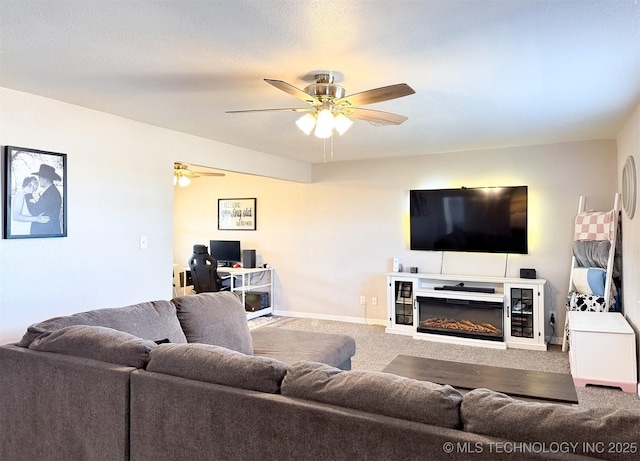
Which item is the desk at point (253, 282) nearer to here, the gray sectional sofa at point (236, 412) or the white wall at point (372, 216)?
the white wall at point (372, 216)

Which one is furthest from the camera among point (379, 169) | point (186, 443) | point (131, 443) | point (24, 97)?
point (379, 169)

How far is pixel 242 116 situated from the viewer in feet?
11.6

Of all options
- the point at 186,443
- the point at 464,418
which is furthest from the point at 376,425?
the point at 186,443

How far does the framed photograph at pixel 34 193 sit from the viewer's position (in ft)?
9.18

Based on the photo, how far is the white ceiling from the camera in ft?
6.00

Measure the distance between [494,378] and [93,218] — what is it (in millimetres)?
3118

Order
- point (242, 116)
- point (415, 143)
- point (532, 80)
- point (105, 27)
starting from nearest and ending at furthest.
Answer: point (105, 27)
point (532, 80)
point (242, 116)
point (415, 143)

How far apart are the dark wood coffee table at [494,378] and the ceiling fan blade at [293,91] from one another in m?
1.81

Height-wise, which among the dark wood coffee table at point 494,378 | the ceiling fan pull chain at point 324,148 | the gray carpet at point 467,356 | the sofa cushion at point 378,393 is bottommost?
the gray carpet at point 467,356

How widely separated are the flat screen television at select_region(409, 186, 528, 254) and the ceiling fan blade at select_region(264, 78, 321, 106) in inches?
125

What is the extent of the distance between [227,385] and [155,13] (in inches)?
61.5

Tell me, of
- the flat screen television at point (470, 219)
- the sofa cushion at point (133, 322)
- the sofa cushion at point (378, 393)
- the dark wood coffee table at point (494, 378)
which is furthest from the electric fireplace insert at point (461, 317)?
the sofa cushion at point (378, 393)

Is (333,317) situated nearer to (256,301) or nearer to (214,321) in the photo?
(256,301)

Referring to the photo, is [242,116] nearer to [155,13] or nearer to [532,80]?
[155,13]
